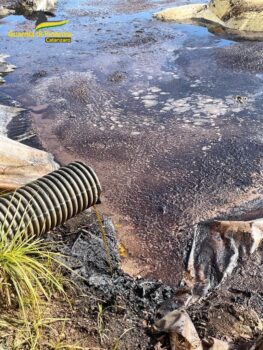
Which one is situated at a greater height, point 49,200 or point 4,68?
point 4,68

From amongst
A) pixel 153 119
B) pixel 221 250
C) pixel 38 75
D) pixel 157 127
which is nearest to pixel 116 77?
pixel 38 75

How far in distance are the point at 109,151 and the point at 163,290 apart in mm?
3058

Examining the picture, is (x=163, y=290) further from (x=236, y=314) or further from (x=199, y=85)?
(x=199, y=85)

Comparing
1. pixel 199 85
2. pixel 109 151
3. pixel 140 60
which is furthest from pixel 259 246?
pixel 140 60

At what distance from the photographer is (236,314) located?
3.41 metres

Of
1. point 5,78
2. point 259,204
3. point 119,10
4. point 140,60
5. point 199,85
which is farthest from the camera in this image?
point 119,10

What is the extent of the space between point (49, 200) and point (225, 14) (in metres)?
11.0

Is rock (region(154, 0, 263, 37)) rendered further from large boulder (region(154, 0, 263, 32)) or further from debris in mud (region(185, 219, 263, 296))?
debris in mud (region(185, 219, 263, 296))

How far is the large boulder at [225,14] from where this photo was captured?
12023 millimetres

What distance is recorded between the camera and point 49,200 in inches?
150

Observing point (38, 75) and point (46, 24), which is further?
point (46, 24)

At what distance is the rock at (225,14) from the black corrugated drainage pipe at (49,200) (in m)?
9.61

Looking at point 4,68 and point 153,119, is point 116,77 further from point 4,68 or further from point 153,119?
point 4,68

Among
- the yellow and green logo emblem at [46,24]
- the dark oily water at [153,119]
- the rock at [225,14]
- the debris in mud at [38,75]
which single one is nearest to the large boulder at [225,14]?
the rock at [225,14]
